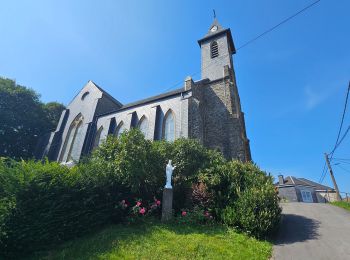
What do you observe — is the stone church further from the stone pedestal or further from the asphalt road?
the stone pedestal

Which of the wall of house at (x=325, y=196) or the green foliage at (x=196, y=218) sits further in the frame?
the wall of house at (x=325, y=196)

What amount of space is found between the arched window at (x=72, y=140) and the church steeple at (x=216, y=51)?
1568 centimetres

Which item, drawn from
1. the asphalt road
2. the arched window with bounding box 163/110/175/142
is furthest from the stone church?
the asphalt road

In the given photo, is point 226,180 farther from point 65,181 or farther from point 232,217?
point 65,181

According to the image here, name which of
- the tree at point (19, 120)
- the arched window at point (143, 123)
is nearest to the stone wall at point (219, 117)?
the arched window at point (143, 123)

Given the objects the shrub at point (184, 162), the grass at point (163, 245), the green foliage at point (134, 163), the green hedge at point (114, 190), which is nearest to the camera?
the grass at point (163, 245)

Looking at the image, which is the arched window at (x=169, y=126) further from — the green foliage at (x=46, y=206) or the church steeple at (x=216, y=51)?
the green foliage at (x=46, y=206)

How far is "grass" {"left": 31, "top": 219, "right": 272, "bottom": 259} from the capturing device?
657 centimetres

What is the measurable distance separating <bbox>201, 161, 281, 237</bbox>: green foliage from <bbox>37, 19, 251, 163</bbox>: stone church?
734 centimetres

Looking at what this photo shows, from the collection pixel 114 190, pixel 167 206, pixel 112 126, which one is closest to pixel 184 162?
pixel 167 206

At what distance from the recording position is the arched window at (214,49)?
2717 cm

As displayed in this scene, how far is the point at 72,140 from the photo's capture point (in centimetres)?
2722

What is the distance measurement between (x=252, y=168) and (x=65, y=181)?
8.45 metres

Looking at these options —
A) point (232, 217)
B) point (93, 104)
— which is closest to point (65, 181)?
point (232, 217)
